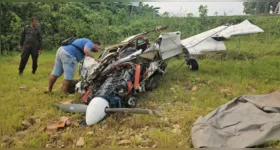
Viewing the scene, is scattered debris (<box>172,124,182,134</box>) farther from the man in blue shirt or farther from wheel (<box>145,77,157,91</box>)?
the man in blue shirt

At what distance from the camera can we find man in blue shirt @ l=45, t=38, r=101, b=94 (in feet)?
21.9

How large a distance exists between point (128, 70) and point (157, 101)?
0.84 m

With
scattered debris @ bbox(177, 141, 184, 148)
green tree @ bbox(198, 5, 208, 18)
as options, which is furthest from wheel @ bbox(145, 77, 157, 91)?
green tree @ bbox(198, 5, 208, 18)

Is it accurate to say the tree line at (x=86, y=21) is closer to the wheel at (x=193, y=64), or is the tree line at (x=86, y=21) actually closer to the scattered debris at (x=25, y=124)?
the wheel at (x=193, y=64)

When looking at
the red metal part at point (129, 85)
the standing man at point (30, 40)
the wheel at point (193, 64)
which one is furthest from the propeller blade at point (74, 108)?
the wheel at point (193, 64)

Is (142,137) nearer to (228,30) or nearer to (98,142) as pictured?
(98,142)

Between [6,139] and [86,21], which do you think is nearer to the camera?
[6,139]

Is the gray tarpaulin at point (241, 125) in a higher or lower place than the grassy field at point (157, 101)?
higher

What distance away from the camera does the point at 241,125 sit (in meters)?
4.42

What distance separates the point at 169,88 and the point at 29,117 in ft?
10.2

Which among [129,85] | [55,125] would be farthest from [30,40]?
[55,125]

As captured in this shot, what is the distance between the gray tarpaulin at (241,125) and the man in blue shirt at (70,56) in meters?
3.04

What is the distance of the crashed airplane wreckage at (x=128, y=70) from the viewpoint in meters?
5.35

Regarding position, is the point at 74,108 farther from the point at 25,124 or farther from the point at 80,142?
the point at 80,142
